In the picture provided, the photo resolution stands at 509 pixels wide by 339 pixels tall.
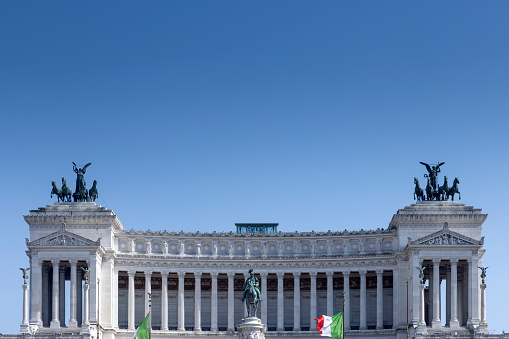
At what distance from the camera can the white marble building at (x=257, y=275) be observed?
13662cm

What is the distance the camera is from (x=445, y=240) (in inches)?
5389

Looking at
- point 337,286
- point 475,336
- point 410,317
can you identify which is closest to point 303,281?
point 337,286

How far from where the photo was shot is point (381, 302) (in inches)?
5625

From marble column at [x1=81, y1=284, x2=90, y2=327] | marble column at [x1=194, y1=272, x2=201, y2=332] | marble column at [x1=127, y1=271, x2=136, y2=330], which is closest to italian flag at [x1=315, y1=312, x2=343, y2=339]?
marble column at [x1=194, y1=272, x2=201, y2=332]

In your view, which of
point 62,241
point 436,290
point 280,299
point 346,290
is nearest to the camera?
point 436,290

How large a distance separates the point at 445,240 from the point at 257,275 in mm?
25387

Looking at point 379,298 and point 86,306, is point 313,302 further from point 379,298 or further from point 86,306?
point 86,306

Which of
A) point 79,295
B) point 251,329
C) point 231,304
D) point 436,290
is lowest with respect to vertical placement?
point 251,329

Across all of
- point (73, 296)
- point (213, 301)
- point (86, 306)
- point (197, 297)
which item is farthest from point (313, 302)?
point (73, 296)

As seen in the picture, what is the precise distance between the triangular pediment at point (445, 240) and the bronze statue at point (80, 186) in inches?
1621

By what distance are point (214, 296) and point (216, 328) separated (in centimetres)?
404

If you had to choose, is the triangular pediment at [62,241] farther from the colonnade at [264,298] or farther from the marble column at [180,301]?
the marble column at [180,301]

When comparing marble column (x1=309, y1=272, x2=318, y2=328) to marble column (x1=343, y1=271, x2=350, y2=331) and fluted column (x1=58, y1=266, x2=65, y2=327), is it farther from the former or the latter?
fluted column (x1=58, y1=266, x2=65, y2=327)

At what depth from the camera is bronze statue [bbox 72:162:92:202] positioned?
14325 centimetres
